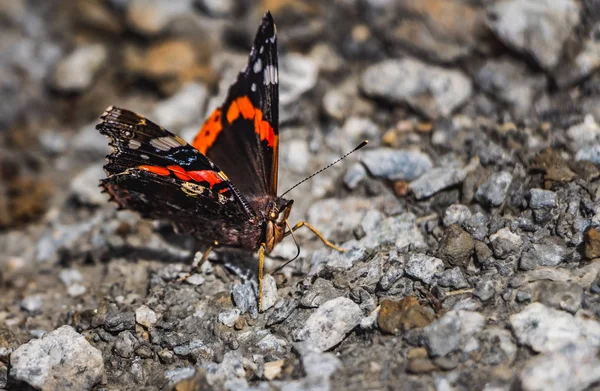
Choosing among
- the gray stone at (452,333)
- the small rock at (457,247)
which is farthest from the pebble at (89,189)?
the gray stone at (452,333)

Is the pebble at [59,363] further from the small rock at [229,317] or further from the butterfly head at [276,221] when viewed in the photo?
the butterfly head at [276,221]

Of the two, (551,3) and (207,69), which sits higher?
(207,69)

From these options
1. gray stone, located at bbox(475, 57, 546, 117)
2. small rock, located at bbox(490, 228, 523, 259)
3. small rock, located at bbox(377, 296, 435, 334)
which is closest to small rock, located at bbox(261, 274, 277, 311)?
small rock, located at bbox(377, 296, 435, 334)

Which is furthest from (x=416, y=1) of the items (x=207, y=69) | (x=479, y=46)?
(x=207, y=69)

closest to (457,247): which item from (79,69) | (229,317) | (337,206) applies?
(337,206)

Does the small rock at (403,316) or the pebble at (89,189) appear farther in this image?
the pebble at (89,189)

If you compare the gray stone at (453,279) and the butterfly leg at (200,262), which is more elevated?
the butterfly leg at (200,262)

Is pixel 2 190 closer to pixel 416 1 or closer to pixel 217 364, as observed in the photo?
pixel 217 364
